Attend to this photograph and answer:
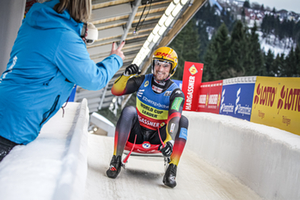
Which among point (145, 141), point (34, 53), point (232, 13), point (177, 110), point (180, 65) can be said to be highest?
point (232, 13)

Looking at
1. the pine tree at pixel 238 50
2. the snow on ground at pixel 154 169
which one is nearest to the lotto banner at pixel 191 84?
the snow on ground at pixel 154 169

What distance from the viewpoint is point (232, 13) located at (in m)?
58.9

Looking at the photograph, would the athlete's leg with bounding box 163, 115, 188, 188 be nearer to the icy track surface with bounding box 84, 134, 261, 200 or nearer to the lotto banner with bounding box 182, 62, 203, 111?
the icy track surface with bounding box 84, 134, 261, 200

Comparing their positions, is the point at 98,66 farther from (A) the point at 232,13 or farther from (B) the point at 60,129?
(A) the point at 232,13

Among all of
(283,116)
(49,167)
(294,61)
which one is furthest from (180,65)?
(49,167)

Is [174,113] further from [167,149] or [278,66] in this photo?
[278,66]

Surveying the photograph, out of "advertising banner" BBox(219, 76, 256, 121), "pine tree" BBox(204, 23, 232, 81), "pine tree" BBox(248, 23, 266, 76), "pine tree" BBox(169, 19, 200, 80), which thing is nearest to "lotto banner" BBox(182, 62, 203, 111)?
"advertising banner" BBox(219, 76, 256, 121)

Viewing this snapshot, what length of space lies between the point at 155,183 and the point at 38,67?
163 cm

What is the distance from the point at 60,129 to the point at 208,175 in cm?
181

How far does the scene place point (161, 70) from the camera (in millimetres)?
2797

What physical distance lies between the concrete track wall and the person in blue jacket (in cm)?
175

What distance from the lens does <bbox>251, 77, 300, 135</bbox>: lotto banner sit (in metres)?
2.93

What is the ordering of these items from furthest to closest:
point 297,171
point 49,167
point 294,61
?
point 294,61, point 297,171, point 49,167

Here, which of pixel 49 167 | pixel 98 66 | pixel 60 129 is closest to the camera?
pixel 49 167
